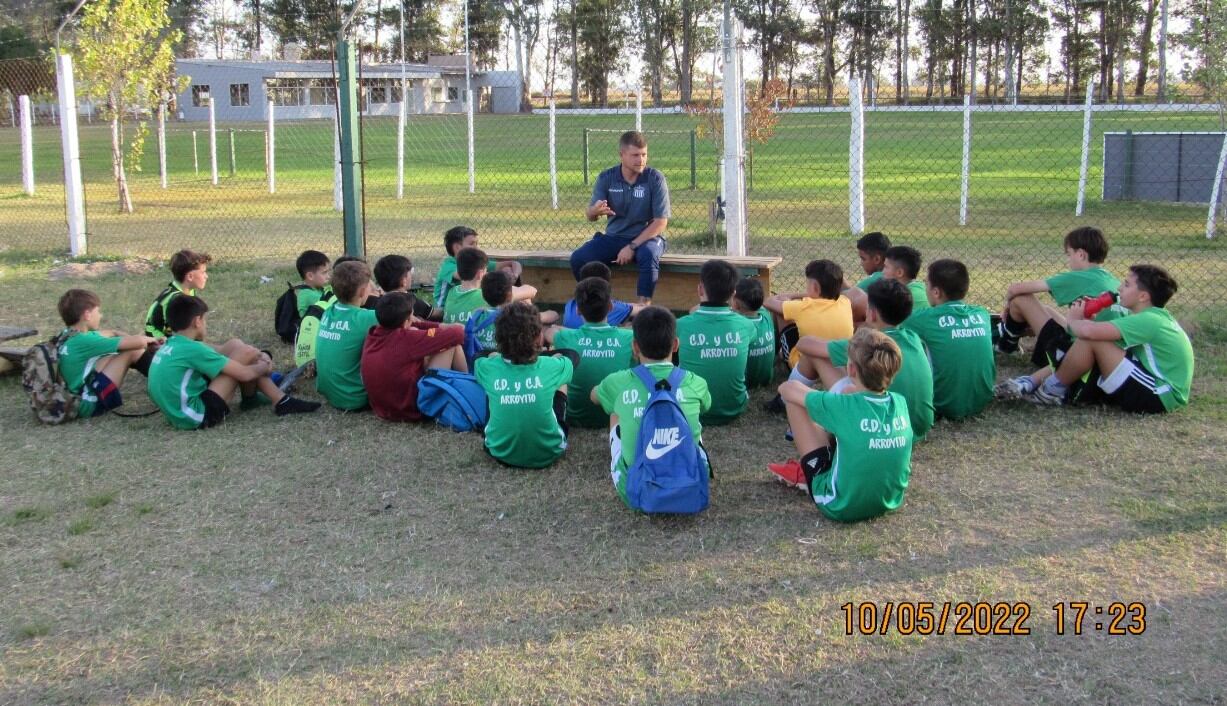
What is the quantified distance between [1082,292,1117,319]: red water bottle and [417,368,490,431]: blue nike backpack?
3.46m

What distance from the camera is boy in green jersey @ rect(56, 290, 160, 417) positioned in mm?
5953

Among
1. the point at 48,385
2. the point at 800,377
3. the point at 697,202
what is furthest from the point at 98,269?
the point at 697,202

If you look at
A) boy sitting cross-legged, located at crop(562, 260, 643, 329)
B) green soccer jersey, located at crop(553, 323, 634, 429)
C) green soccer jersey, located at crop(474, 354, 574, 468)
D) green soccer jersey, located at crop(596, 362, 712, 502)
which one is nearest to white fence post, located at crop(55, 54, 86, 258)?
boy sitting cross-legged, located at crop(562, 260, 643, 329)

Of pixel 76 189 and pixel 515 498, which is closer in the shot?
pixel 515 498

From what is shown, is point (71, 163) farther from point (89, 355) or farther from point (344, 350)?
point (344, 350)

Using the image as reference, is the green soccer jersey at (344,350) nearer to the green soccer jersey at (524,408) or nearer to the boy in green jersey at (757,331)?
the green soccer jersey at (524,408)

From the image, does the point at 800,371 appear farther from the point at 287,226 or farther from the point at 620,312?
the point at 287,226

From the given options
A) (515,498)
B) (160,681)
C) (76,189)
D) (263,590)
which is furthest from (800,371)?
(76,189)

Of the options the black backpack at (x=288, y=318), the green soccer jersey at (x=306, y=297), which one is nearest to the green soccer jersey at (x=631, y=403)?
the green soccer jersey at (x=306, y=297)

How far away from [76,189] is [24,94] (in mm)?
7628

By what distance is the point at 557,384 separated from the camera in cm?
502

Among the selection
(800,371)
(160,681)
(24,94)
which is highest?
(24,94)

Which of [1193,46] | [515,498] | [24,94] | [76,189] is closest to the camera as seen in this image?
[515,498]

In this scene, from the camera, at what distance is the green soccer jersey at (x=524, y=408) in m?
4.93
